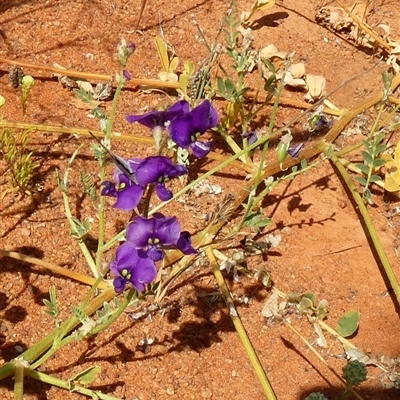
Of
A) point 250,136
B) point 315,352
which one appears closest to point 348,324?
point 315,352

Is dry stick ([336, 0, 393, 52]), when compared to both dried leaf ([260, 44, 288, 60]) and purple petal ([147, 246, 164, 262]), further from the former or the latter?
purple petal ([147, 246, 164, 262])

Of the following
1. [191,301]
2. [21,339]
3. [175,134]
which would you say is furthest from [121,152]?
[175,134]

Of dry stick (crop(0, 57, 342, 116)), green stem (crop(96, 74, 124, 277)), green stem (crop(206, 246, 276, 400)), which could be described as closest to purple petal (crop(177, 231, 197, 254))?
green stem (crop(96, 74, 124, 277))

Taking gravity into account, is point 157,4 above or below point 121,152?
above

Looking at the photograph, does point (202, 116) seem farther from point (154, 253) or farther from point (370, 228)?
point (370, 228)

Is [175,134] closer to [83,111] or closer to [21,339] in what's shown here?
[21,339]
